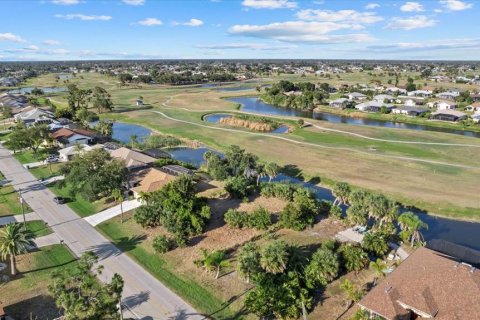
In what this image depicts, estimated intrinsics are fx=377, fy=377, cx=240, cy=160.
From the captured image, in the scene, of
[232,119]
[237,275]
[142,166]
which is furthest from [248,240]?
[232,119]

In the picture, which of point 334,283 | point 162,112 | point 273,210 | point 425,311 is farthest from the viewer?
point 162,112

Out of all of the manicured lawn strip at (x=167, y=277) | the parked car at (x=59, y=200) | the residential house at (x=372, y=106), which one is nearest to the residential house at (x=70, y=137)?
the parked car at (x=59, y=200)

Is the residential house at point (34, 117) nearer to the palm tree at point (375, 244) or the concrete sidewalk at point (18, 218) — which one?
the concrete sidewalk at point (18, 218)

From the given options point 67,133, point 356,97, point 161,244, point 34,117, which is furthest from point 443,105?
point 34,117

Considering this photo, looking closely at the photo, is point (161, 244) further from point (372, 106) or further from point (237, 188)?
point (372, 106)

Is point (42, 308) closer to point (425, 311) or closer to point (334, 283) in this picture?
point (334, 283)

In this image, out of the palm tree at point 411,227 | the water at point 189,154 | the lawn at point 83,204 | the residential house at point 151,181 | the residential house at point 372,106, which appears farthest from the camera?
the residential house at point 372,106
